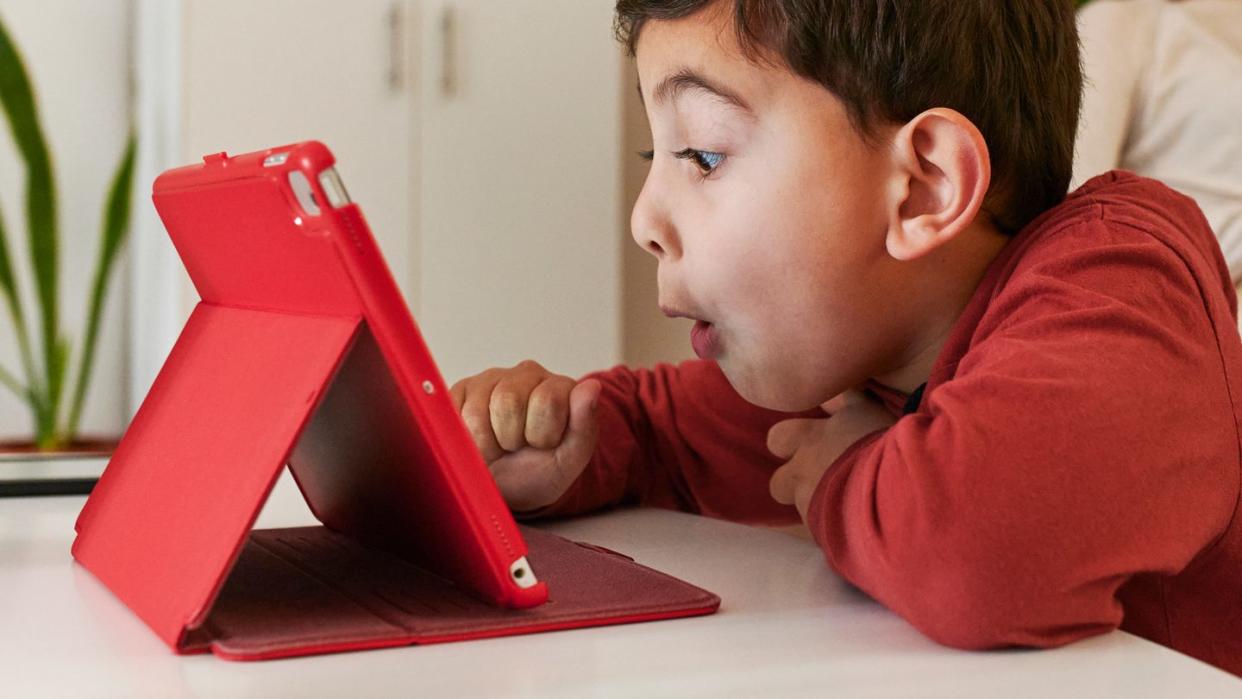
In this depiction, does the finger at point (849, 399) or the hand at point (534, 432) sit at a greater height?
the finger at point (849, 399)

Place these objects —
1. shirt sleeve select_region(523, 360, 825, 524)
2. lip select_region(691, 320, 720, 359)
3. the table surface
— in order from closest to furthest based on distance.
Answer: the table surface, lip select_region(691, 320, 720, 359), shirt sleeve select_region(523, 360, 825, 524)

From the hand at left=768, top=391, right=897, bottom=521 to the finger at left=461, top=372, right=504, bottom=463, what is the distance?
0.20m

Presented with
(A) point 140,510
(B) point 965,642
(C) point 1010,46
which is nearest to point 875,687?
(B) point 965,642

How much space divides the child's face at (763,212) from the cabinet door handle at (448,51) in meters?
1.80

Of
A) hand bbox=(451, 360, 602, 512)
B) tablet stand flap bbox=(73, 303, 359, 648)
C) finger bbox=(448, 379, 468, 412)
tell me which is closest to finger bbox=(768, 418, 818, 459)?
hand bbox=(451, 360, 602, 512)

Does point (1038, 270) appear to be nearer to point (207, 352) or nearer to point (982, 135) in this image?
point (982, 135)

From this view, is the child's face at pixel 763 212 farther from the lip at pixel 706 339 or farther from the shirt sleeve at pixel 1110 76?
the shirt sleeve at pixel 1110 76

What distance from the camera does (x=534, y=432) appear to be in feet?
2.96

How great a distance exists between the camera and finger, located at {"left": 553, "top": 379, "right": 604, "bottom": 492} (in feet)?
2.96

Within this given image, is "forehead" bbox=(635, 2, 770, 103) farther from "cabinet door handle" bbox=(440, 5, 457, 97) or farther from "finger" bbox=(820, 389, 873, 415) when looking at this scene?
"cabinet door handle" bbox=(440, 5, 457, 97)

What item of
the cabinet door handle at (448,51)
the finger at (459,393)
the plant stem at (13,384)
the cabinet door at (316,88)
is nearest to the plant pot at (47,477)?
the finger at (459,393)

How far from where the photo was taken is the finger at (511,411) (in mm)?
910

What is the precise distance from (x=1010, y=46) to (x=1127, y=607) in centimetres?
34

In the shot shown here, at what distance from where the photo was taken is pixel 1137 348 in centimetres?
60
